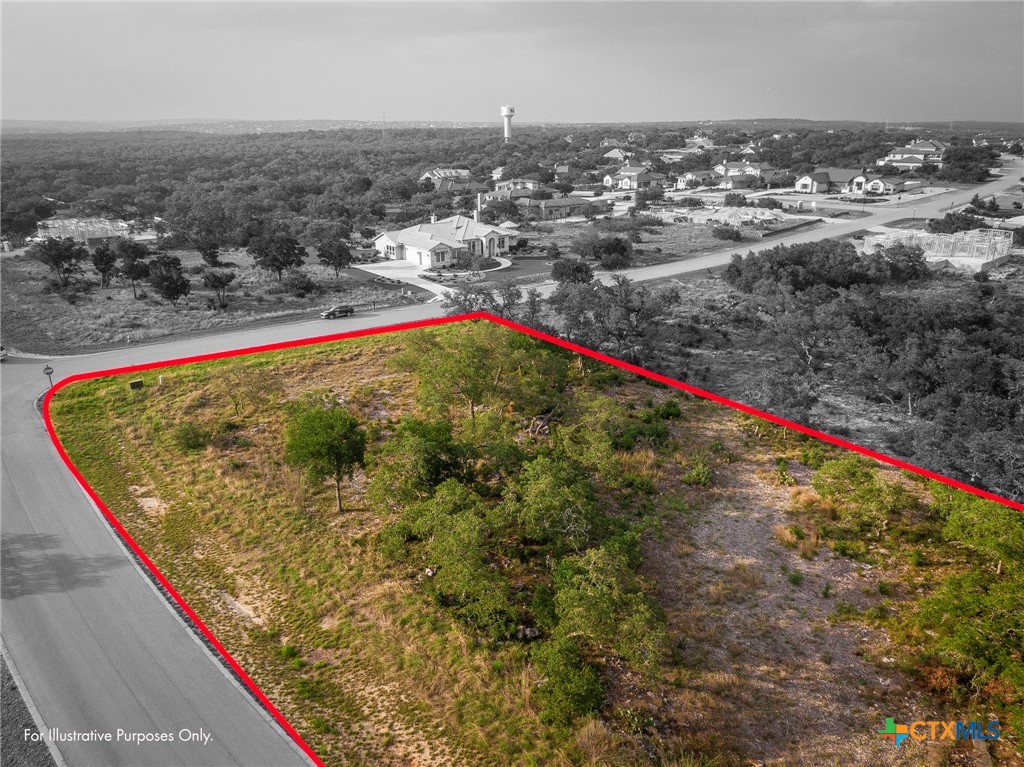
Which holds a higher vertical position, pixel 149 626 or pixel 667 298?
pixel 667 298

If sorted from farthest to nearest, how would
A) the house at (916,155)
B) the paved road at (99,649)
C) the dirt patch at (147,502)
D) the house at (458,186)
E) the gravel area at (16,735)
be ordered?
the house at (458,186)
the house at (916,155)
the dirt patch at (147,502)
the paved road at (99,649)
the gravel area at (16,735)

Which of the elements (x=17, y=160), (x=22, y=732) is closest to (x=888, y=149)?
(x=22, y=732)

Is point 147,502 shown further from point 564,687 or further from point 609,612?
point 609,612

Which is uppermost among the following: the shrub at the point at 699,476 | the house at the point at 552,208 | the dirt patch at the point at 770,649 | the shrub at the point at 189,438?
the house at the point at 552,208

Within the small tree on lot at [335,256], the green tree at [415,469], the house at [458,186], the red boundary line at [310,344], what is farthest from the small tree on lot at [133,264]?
the house at [458,186]

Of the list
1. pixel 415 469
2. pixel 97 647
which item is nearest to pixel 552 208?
pixel 415 469

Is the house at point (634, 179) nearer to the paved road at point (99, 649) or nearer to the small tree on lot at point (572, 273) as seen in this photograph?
the small tree on lot at point (572, 273)

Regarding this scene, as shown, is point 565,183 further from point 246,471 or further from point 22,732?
point 22,732
